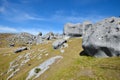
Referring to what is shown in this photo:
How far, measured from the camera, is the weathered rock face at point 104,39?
46250 millimetres

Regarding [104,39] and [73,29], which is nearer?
[104,39]

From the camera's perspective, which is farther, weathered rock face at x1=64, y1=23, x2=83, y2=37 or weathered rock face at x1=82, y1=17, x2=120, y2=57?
weathered rock face at x1=64, y1=23, x2=83, y2=37

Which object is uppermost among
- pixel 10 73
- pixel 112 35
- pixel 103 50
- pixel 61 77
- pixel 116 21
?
pixel 116 21

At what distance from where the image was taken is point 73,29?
114 m

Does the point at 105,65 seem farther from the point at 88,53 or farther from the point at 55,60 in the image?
the point at 55,60

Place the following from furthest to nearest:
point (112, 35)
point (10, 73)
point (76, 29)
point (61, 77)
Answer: point (76, 29)
point (10, 73)
point (112, 35)
point (61, 77)

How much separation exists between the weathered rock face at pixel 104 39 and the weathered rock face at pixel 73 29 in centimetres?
5285

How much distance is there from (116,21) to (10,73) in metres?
54.6

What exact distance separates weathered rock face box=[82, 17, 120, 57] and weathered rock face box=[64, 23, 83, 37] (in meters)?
52.9

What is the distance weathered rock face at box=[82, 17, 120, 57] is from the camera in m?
46.2

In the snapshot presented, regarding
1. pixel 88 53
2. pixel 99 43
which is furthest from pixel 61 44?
pixel 99 43

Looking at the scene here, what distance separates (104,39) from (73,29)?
214ft

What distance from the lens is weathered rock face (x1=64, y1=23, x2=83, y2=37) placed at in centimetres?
11075

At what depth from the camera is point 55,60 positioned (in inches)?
2381
